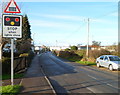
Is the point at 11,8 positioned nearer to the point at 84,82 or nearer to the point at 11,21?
the point at 11,21

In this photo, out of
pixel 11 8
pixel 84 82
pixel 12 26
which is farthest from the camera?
pixel 84 82

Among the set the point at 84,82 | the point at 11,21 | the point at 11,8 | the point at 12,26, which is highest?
the point at 11,8

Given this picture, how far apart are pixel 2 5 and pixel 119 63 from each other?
13.8 metres

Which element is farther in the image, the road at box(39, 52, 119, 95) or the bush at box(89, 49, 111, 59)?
the bush at box(89, 49, 111, 59)

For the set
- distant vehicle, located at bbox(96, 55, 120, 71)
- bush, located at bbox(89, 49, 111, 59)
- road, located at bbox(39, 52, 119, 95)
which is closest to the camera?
road, located at bbox(39, 52, 119, 95)

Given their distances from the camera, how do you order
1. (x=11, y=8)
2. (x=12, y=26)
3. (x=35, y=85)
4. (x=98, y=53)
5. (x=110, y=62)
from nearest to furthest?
(x=11, y=8) → (x=12, y=26) → (x=35, y=85) → (x=110, y=62) → (x=98, y=53)

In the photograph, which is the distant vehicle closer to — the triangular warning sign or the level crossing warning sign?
the level crossing warning sign

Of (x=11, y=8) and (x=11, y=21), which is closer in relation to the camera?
(x=11, y=8)

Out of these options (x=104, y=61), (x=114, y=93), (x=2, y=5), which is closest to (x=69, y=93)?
(x=114, y=93)

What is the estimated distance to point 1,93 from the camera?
688cm

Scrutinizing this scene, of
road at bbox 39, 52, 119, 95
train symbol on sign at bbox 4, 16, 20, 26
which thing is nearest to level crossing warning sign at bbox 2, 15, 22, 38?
train symbol on sign at bbox 4, 16, 20, 26

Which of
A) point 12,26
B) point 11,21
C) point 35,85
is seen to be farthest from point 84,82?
point 11,21

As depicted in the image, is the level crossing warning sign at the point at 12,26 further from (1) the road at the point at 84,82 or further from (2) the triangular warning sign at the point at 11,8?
(1) the road at the point at 84,82

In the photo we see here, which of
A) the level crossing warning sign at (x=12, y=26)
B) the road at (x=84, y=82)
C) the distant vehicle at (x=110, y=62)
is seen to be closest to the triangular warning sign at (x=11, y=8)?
the level crossing warning sign at (x=12, y=26)
